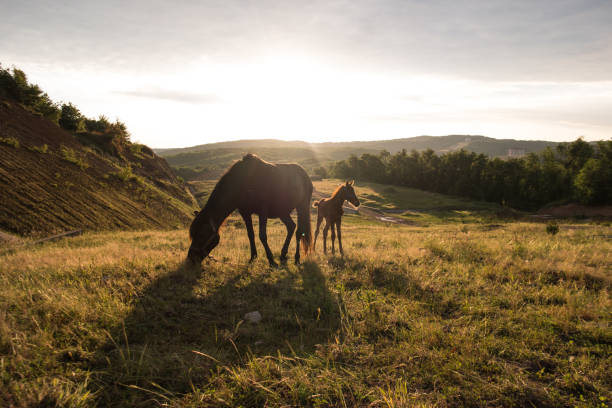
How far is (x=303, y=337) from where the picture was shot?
429 centimetres

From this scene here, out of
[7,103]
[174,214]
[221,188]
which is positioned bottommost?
[174,214]

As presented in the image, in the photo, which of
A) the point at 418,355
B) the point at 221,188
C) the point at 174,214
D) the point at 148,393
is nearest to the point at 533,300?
the point at 418,355

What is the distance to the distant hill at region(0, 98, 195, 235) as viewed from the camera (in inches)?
659

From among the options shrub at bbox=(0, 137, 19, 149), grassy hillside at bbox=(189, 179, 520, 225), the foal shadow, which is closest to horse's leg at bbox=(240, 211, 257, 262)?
the foal shadow

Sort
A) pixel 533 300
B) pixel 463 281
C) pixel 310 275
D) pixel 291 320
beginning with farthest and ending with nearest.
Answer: pixel 310 275 < pixel 463 281 < pixel 533 300 < pixel 291 320

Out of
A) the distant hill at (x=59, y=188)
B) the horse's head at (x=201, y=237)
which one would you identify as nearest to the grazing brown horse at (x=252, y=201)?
the horse's head at (x=201, y=237)

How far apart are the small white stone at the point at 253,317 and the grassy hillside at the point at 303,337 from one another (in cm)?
15

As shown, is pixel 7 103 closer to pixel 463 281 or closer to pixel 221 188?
pixel 221 188

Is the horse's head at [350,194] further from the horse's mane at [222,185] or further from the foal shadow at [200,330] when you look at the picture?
the foal shadow at [200,330]

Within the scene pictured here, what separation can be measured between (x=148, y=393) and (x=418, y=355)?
11.5 ft

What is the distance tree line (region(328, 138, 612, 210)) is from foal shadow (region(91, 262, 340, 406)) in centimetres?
6295

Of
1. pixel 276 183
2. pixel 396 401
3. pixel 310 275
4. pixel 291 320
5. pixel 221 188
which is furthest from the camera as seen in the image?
pixel 276 183

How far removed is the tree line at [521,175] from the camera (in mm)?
60469

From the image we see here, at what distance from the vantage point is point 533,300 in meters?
5.47
